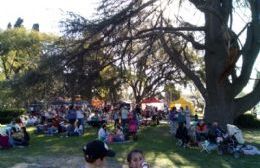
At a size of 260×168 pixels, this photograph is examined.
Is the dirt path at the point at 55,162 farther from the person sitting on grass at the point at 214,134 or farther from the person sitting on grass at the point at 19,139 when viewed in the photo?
the person sitting on grass at the point at 214,134

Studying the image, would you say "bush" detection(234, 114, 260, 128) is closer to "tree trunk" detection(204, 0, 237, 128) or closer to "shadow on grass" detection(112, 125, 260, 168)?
"tree trunk" detection(204, 0, 237, 128)

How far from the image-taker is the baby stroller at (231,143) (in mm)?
19186

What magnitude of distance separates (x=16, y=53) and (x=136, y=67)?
3693 centimetres

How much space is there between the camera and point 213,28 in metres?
24.9

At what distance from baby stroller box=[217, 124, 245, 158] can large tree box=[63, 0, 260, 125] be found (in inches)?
197

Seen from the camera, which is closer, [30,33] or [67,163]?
[67,163]

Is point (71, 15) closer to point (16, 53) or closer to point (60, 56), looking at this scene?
point (60, 56)

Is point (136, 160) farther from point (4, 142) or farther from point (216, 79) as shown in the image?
point (216, 79)

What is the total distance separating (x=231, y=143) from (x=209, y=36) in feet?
24.9

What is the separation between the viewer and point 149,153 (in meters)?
18.8

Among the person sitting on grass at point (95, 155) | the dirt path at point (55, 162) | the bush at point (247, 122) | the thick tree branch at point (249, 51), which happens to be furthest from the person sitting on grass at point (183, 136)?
the person sitting on grass at point (95, 155)

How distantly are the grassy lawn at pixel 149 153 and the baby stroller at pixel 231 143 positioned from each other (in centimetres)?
36

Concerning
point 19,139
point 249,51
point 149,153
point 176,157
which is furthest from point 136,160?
point 249,51

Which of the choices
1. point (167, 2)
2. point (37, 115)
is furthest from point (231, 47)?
point (37, 115)
